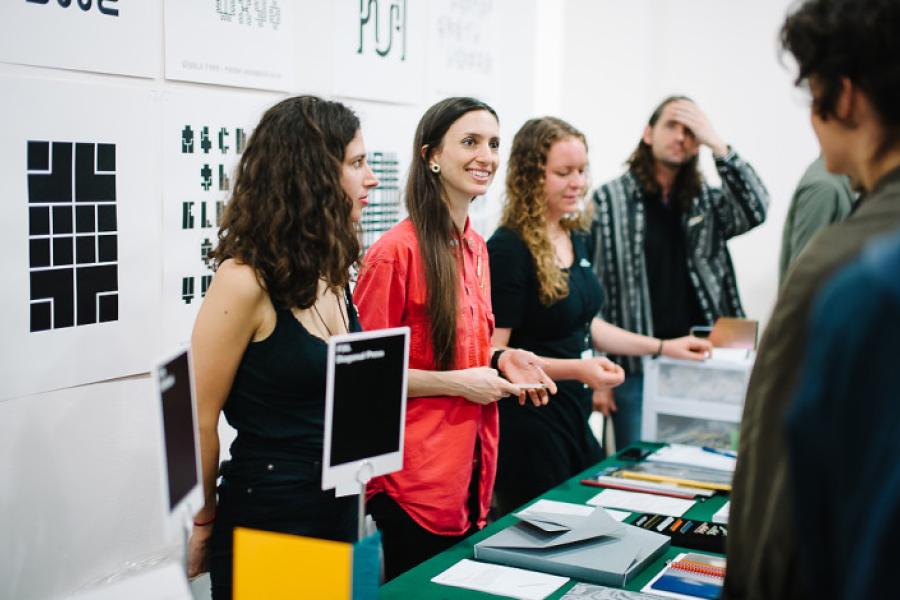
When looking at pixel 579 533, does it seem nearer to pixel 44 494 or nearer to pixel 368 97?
pixel 44 494

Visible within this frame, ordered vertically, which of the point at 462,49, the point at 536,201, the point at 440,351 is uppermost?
the point at 462,49

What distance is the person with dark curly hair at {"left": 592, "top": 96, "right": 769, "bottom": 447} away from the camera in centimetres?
344

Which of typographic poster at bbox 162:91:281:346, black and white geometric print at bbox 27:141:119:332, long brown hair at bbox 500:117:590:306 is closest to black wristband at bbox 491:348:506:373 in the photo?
long brown hair at bbox 500:117:590:306

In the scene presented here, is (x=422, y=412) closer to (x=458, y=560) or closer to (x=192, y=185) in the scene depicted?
(x=458, y=560)

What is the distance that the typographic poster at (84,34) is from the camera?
1889 millimetres

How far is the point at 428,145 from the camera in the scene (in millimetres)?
2301

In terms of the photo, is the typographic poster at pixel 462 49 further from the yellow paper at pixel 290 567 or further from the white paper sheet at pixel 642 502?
the yellow paper at pixel 290 567

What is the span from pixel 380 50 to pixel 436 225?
112 cm

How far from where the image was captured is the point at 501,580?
167 centimetres

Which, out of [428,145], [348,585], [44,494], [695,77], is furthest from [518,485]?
[695,77]

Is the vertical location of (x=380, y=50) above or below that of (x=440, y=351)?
above

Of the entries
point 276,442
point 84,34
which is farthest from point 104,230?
point 276,442

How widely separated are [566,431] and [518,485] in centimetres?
21

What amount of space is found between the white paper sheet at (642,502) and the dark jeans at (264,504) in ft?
2.66
